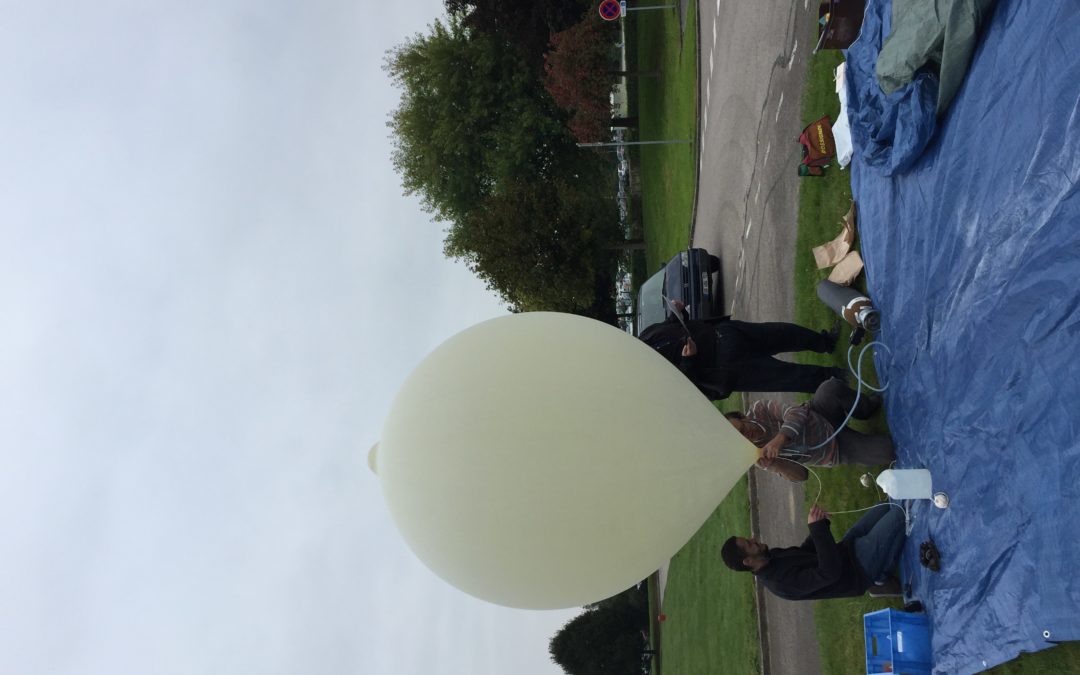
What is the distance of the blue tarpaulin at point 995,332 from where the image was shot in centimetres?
Result: 328

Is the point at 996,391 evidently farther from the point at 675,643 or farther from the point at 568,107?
Answer: the point at 568,107

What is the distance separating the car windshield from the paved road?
4.30 ft

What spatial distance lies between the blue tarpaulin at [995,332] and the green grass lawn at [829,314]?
3.29 ft

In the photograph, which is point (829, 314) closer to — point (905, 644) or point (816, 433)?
point (816, 433)

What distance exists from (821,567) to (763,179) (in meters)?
5.96

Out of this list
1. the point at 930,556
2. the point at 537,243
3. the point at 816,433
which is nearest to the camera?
the point at 930,556

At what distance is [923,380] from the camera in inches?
181

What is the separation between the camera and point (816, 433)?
4.81 metres

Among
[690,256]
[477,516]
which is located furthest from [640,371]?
[690,256]

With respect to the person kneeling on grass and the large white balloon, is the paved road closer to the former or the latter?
the person kneeling on grass

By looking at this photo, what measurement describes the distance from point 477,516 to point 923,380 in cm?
357

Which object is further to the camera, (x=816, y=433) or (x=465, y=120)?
(x=465, y=120)

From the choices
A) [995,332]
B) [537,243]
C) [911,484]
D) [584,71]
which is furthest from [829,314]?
[584,71]

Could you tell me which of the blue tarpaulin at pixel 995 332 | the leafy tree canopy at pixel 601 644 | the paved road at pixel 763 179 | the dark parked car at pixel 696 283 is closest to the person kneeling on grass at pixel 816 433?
the blue tarpaulin at pixel 995 332
